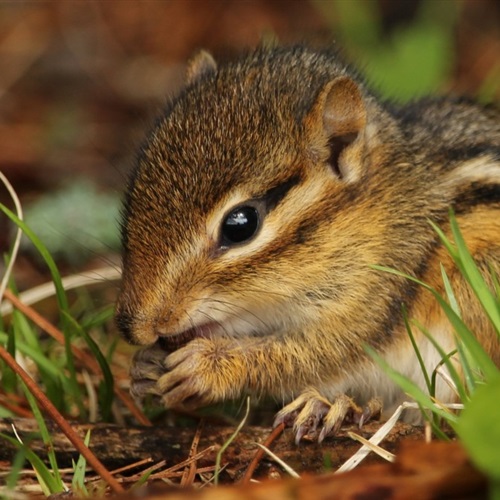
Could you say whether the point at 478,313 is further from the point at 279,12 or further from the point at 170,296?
the point at 279,12

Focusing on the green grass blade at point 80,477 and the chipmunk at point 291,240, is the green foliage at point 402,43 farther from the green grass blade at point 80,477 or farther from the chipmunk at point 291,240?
the green grass blade at point 80,477

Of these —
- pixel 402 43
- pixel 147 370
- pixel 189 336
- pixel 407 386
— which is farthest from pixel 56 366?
pixel 402 43

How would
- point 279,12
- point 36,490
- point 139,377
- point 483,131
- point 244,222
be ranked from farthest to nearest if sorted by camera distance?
point 279,12, point 483,131, point 139,377, point 244,222, point 36,490

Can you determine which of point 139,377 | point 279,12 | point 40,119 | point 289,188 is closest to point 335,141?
point 289,188

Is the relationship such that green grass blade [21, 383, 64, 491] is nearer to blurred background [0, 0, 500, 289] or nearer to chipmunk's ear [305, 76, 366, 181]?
chipmunk's ear [305, 76, 366, 181]

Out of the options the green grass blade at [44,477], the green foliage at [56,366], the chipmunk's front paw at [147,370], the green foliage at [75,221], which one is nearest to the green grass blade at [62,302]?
the green foliage at [56,366]
